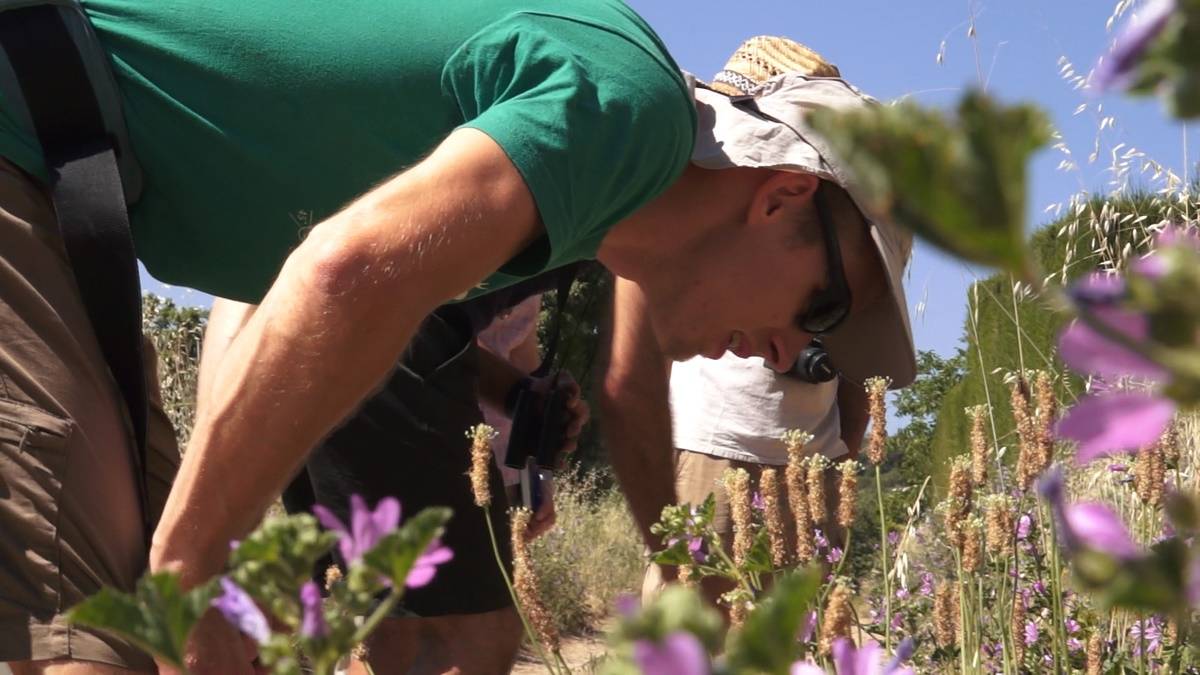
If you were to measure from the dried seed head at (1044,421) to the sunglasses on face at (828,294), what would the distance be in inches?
29.6

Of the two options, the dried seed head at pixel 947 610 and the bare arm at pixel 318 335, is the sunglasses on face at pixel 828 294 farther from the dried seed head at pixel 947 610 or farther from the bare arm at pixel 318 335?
the bare arm at pixel 318 335

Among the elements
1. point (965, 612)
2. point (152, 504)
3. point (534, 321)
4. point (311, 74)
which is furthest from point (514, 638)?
point (311, 74)

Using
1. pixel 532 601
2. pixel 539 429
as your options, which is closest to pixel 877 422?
pixel 532 601

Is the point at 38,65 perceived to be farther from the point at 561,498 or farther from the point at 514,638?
the point at 561,498

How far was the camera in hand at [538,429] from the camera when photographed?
2.62 m

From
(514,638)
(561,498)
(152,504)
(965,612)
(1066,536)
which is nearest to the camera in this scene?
(1066,536)

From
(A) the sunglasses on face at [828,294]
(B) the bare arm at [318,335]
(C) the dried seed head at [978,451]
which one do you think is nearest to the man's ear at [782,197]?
(A) the sunglasses on face at [828,294]

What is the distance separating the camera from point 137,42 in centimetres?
166

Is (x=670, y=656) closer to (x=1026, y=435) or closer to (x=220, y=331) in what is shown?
(x=1026, y=435)

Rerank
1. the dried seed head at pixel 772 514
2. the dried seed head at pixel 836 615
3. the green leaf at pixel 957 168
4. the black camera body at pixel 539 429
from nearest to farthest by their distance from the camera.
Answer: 1. the green leaf at pixel 957 168
2. the dried seed head at pixel 836 615
3. the dried seed head at pixel 772 514
4. the black camera body at pixel 539 429

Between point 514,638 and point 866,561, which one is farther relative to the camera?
point 866,561

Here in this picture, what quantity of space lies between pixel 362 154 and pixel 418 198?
31 centimetres

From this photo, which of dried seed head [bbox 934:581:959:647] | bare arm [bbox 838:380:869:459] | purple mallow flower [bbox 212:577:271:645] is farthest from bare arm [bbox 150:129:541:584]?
bare arm [bbox 838:380:869:459]

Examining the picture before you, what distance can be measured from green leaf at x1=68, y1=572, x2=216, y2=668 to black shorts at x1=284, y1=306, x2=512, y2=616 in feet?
8.03
